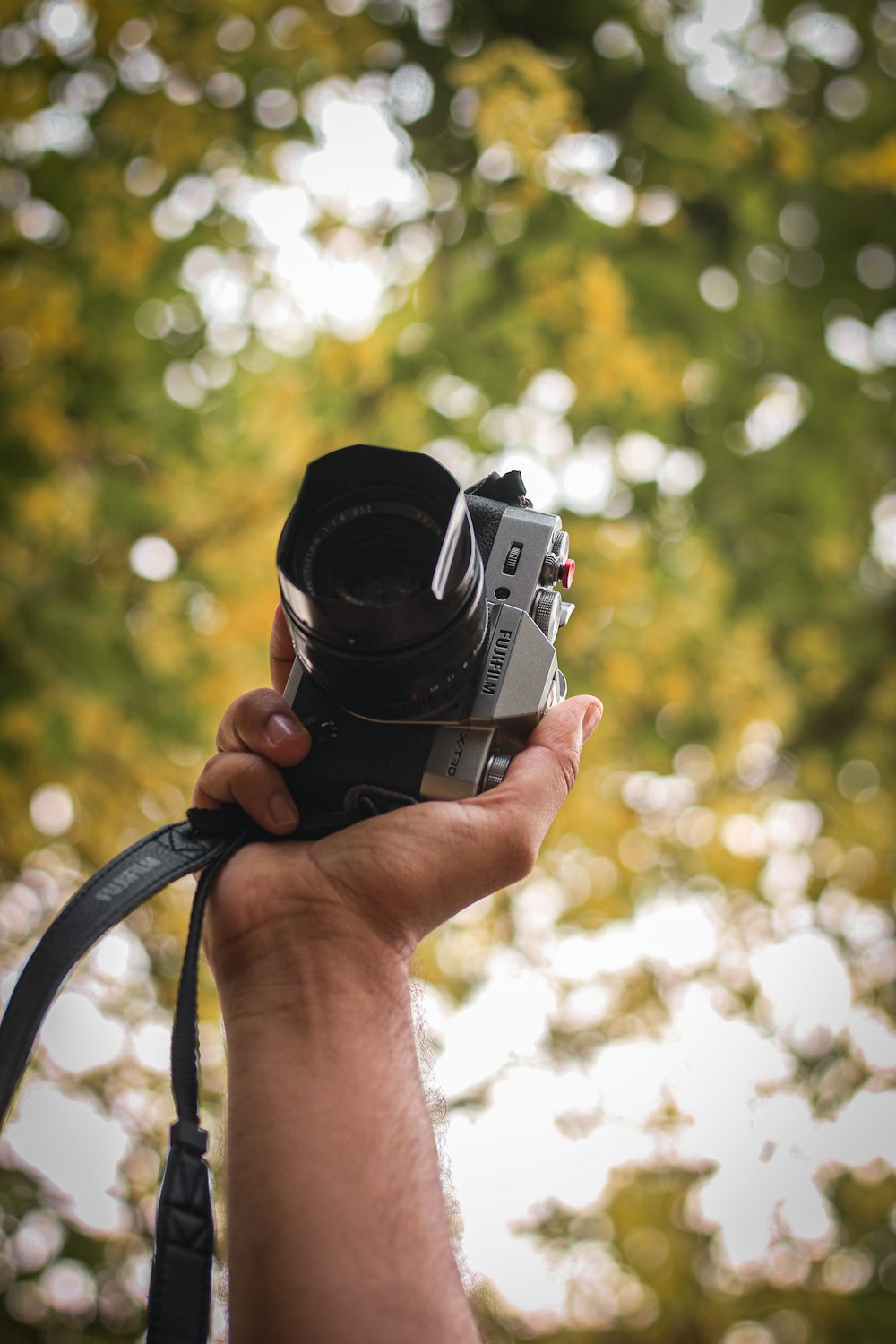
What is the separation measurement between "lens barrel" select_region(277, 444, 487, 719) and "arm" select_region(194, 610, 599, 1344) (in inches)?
4.5

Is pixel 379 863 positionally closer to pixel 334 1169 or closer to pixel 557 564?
→ pixel 334 1169

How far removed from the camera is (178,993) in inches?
34.6

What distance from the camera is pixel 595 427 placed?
2.30 meters

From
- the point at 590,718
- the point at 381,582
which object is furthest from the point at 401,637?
the point at 590,718

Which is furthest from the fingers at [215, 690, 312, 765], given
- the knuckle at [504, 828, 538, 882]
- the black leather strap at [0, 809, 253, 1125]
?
the knuckle at [504, 828, 538, 882]

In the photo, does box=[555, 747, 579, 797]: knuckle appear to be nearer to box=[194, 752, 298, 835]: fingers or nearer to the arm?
the arm

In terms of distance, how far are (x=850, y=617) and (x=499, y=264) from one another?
117 cm

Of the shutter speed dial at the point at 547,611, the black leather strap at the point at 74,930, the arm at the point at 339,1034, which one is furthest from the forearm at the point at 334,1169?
the shutter speed dial at the point at 547,611

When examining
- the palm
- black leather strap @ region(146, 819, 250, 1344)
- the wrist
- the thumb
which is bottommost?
black leather strap @ region(146, 819, 250, 1344)

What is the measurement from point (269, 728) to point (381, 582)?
0.64ft

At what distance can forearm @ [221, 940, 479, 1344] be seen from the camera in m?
0.72

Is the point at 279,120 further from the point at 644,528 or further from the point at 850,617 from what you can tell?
the point at 850,617

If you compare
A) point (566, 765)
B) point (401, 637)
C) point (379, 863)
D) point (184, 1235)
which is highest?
point (401, 637)

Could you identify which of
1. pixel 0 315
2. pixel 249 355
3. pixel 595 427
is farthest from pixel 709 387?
pixel 0 315
